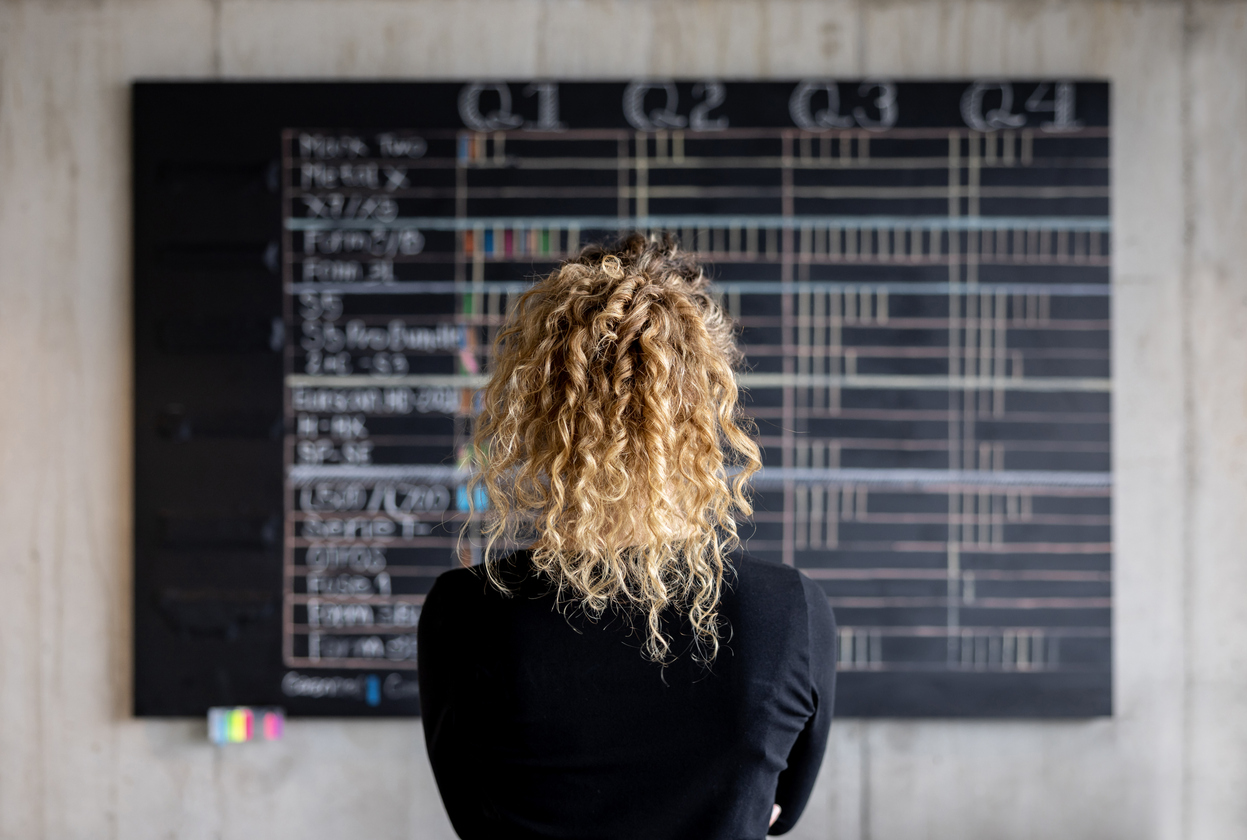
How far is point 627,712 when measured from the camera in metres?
0.79

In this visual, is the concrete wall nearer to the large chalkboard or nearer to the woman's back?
the large chalkboard

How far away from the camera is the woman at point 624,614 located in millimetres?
792

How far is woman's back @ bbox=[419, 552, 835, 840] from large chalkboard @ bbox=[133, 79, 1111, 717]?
903 millimetres

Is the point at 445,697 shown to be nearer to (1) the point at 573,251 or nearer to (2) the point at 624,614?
(2) the point at 624,614

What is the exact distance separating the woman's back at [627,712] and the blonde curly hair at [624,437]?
24 millimetres

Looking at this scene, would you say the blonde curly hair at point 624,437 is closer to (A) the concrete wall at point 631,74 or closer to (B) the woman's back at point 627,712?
(B) the woman's back at point 627,712

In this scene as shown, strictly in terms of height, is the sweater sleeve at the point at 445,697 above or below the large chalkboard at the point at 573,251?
below

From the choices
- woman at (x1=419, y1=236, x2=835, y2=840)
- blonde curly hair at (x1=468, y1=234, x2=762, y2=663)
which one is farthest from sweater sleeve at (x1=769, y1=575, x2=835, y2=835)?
blonde curly hair at (x1=468, y1=234, x2=762, y2=663)

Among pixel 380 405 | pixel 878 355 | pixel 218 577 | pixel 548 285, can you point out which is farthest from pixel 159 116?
pixel 878 355

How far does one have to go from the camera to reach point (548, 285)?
2.84ft

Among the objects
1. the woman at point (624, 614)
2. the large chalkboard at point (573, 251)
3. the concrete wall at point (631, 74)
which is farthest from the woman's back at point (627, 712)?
the concrete wall at point (631, 74)

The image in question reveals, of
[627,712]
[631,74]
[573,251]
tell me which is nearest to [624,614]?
[627,712]

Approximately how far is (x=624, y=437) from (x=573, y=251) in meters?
1.01

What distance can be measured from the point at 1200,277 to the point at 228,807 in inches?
94.0
